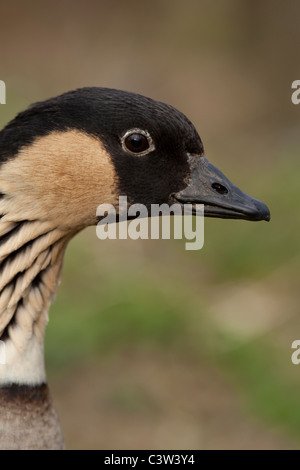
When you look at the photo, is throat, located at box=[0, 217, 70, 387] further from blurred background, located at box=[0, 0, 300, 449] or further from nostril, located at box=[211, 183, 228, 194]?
blurred background, located at box=[0, 0, 300, 449]

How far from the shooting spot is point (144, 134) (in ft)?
11.4

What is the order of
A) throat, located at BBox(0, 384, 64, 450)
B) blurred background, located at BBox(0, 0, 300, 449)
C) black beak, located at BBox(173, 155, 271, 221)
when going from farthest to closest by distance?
blurred background, located at BBox(0, 0, 300, 449) → black beak, located at BBox(173, 155, 271, 221) → throat, located at BBox(0, 384, 64, 450)

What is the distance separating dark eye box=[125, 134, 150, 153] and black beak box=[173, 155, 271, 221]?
10.8 inches

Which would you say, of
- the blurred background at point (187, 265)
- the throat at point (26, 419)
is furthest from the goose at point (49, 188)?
the blurred background at point (187, 265)

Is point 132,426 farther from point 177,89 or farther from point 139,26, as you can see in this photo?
point 139,26

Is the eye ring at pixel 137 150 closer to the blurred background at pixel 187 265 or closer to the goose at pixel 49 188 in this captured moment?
the goose at pixel 49 188

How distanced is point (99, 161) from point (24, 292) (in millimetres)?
701

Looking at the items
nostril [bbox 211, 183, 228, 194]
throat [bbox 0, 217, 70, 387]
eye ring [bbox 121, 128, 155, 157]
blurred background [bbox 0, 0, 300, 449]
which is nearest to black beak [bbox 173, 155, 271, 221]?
nostril [bbox 211, 183, 228, 194]

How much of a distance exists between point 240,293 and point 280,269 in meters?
0.76

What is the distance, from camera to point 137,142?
3.50 metres

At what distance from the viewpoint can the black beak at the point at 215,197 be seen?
3646 millimetres

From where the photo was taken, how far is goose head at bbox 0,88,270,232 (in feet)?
11.1

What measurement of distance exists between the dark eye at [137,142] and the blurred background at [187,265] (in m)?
3.04
